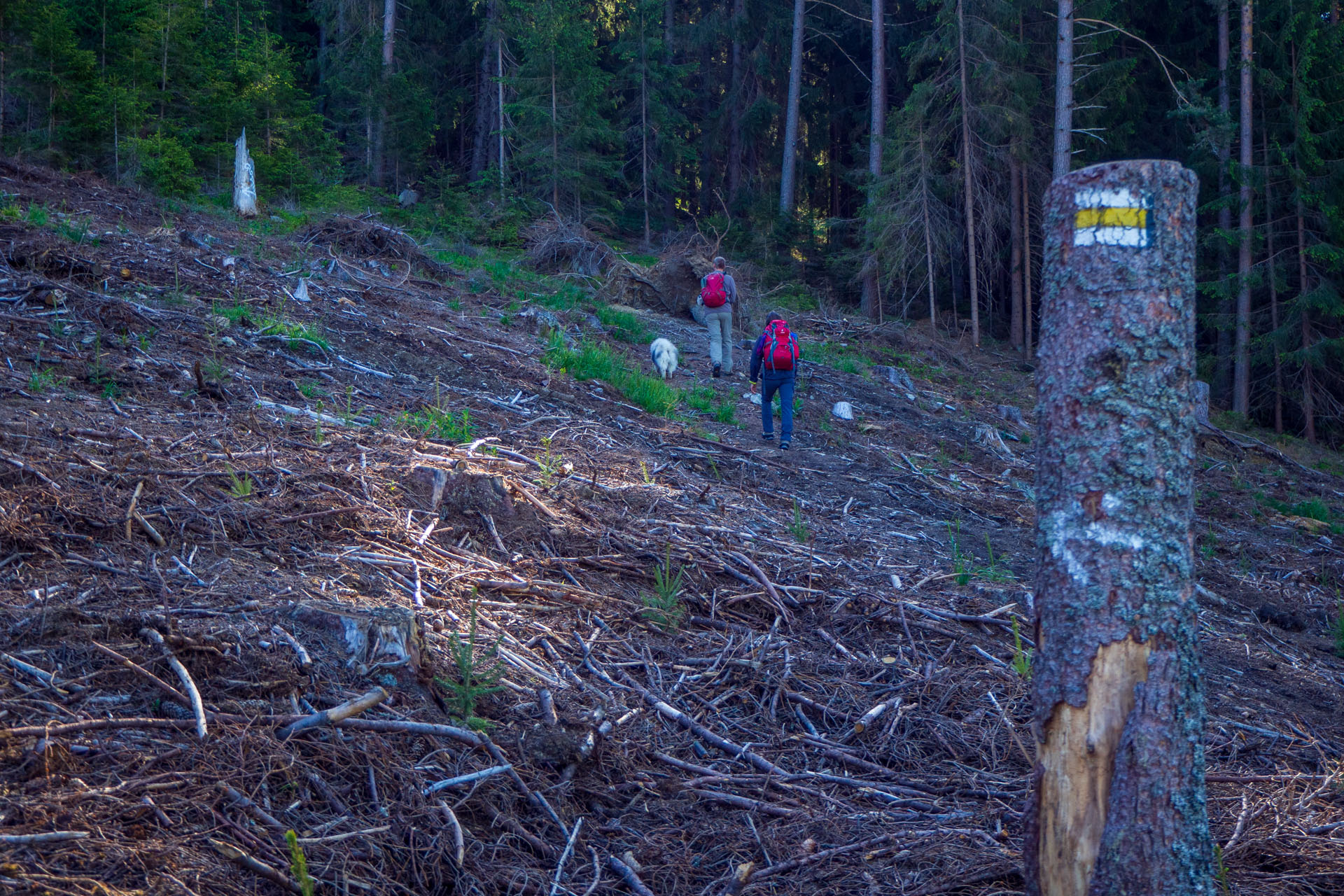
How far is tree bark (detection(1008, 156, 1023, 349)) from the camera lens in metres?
23.9

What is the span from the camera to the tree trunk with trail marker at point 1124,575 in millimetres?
2689

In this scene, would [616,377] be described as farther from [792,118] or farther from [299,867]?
[792,118]

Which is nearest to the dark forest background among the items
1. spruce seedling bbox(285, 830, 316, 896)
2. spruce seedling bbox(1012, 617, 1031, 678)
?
spruce seedling bbox(1012, 617, 1031, 678)

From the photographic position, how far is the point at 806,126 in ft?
105

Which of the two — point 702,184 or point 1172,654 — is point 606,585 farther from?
point 702,184

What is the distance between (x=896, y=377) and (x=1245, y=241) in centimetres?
972

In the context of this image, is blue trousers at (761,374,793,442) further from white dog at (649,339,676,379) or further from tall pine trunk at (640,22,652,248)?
tall pine trunk at (640,22,652,248)

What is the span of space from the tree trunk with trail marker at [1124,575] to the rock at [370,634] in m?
2.46

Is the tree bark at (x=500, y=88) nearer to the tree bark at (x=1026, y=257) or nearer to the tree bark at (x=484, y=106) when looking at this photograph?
the tree bark at (x=484, y=106)

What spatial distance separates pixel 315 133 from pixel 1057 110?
56.5 feet

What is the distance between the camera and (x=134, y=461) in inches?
199

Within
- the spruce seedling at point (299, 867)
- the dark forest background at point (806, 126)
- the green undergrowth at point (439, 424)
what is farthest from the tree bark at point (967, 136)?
the spruce seedling at point (299, 867)

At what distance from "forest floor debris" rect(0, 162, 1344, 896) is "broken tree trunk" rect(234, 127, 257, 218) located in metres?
7.62

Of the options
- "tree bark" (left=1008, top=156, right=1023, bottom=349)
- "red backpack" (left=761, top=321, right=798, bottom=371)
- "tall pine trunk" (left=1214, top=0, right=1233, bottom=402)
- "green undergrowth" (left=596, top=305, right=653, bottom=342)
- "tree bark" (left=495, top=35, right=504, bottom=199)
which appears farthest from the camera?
"tree bark" (left=495, top=35, right=504, bottom=199)
